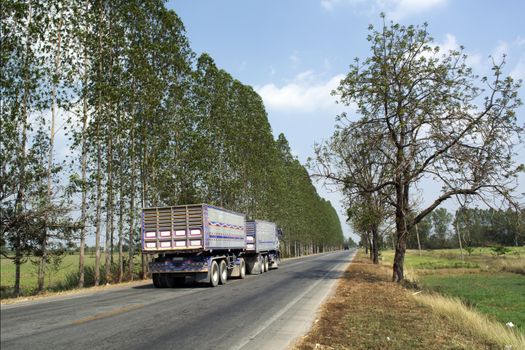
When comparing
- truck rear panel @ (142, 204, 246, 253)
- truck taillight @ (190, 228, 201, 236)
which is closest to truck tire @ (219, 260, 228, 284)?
truck rear panel @ (142, 204, 246, 253)

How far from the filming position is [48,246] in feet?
65.2

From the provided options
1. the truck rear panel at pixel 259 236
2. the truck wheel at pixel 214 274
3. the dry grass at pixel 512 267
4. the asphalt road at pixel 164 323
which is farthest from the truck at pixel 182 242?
the dry grass at pixel 512 267

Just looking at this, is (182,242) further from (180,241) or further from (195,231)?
(195,231)

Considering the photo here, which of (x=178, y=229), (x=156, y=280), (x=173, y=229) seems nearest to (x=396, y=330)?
(x=178, y=229)

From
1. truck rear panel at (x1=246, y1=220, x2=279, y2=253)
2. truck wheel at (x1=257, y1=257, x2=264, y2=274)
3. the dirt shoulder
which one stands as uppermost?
truck rear panel at (x1=246, y1=220, x2=279, y2=253)

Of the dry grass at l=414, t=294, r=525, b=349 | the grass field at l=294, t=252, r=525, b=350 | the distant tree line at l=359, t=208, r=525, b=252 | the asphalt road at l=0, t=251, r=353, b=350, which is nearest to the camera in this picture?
the dry grass at l=414, t=294, r=525, b=349

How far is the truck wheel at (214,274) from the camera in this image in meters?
18.7

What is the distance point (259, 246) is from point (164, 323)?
18944mm

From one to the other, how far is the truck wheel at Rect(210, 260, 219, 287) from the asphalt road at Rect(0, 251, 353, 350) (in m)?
4.42

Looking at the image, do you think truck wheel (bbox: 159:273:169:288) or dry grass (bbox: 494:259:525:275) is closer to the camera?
truck wheel (bbox: 159:273:169:288)

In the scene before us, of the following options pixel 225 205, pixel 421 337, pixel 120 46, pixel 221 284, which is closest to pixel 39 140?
pixel 120 46

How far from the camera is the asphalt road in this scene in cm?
745

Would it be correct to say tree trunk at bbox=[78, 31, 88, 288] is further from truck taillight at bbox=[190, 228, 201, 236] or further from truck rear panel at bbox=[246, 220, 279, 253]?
truck rear panel at bbox=[246, 220, 279, 253]

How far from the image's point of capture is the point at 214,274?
62.3 feet
